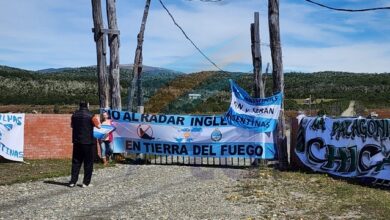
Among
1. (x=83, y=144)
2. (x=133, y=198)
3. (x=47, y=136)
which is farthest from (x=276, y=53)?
(x=47, y=136)

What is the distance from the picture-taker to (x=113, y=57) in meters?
18.3

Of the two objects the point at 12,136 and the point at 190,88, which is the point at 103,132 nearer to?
the point at 12,136

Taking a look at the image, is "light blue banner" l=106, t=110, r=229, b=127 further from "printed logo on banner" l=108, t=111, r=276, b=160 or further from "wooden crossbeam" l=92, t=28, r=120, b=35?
"wooden crossbeam" l=92, t=28, r=120, b=35

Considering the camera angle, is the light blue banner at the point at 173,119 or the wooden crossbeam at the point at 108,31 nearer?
the light blue banner at the point at 173,119

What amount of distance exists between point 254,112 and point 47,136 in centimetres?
667

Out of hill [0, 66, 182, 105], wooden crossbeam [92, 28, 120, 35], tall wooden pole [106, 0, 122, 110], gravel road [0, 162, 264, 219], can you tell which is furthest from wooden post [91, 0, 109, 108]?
hill [0, 66, 182, 105]

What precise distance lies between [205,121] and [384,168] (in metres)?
5.74

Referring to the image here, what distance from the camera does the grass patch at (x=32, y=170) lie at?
13445mm

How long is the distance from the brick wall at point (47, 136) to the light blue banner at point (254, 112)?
5.42 meters

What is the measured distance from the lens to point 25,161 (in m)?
17.1

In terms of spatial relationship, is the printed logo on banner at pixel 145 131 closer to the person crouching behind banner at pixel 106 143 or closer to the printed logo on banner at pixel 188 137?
the printed logo on banner at pixel 188 137

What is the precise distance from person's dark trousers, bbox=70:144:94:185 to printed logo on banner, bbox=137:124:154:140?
4.93 m

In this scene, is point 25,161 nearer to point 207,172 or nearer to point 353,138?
point 207,172

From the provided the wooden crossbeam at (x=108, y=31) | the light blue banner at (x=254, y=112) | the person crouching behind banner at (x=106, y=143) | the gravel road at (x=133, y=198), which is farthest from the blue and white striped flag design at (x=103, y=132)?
the light blue banner at (x=254, y=112)
